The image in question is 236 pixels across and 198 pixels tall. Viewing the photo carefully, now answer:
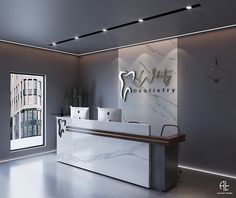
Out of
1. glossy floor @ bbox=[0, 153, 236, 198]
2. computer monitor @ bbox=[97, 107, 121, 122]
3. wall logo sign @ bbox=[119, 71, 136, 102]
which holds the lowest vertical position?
glossy floor @ bbox=[0, 153, 236, 198]

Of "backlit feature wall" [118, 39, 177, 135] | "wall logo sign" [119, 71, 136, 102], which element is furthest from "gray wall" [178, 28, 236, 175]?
"wall logo sign" [119, 71, 136, 102]

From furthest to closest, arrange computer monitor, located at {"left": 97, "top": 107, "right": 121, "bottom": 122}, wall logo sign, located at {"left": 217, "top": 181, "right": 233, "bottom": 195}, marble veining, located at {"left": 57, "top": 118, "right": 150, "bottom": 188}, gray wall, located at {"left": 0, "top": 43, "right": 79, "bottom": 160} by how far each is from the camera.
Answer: gray wall, located at {"left": 0, "top": 43, "right": 79, "bottom": 160} → computer monitor, located at {"left": 97, "top": 107, "right": 121, "bottom": 122} → marble veining, located at {"left": 57, "top": 118, "right": 150, "bottom": 188} → wall logo sign, located at {"left": 217, "top": 181, "right": 233, "bottom": 195}

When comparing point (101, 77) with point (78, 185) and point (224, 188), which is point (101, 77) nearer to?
point (78, 185)

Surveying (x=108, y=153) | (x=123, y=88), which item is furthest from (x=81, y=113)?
(x=123, y=88)

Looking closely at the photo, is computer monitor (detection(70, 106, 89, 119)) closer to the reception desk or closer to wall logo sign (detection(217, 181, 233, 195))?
the reception desk

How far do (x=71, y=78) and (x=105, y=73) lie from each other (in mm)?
1274

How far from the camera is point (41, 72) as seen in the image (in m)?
6.53

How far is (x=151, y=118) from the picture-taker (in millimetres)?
5836

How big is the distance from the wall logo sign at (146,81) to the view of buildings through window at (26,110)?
2.48m

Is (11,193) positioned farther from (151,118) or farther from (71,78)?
(71,78)

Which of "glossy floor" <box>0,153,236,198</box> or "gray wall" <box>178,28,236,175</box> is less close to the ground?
"gray wall" <box>178,28,236,175</box>

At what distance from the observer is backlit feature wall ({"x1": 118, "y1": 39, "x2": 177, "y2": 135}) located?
18.0 ft

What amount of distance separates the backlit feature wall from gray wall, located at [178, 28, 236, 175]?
24 cm

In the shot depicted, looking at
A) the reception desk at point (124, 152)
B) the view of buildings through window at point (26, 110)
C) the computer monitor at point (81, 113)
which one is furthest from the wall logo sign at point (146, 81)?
the view of buildings through window at point (26, 110)
